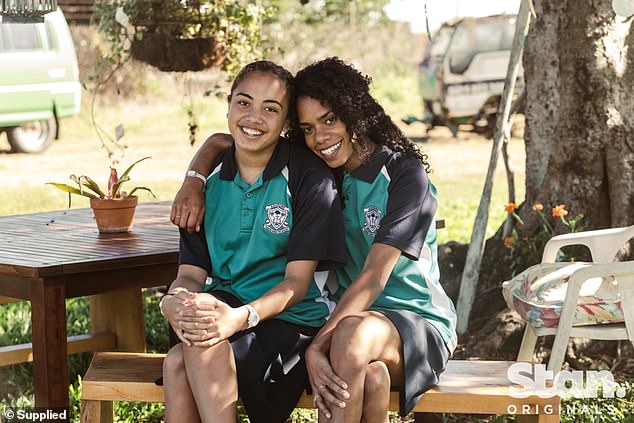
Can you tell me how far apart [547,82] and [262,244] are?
206 cm

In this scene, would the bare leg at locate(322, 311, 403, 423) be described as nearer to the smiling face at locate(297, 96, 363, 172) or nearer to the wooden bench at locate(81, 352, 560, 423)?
the wooden bench at locate(81, 352, 560, 423)

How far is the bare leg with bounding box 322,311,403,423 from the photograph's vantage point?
254cm

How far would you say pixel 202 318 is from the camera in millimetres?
2611

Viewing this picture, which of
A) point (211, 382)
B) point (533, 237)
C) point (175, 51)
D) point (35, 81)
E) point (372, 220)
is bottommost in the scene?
point (35, 81)

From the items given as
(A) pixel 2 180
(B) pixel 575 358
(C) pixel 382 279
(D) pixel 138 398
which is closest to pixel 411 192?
(C) pixel 382 279

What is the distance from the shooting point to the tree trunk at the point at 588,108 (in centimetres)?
432

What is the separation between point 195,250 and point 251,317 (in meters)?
0.35

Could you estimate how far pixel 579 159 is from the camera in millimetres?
4379

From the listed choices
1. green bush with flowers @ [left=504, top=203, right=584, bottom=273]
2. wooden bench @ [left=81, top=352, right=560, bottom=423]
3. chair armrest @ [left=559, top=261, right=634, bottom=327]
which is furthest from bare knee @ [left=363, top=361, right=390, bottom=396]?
green bush with flowers @ [left=504, top=203, right=584, bottom=273]

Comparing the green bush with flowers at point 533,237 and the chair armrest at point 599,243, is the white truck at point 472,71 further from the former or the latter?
the chair armrest at point 599,243

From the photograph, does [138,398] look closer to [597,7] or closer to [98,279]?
[98,279]

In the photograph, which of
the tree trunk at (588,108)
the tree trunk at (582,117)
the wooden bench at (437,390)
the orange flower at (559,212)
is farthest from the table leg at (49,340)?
the tree trunk at (588,108)

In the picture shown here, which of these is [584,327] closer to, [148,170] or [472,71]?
[148,170]

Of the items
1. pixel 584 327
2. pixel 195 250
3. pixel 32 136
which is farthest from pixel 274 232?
pixel 32 136
